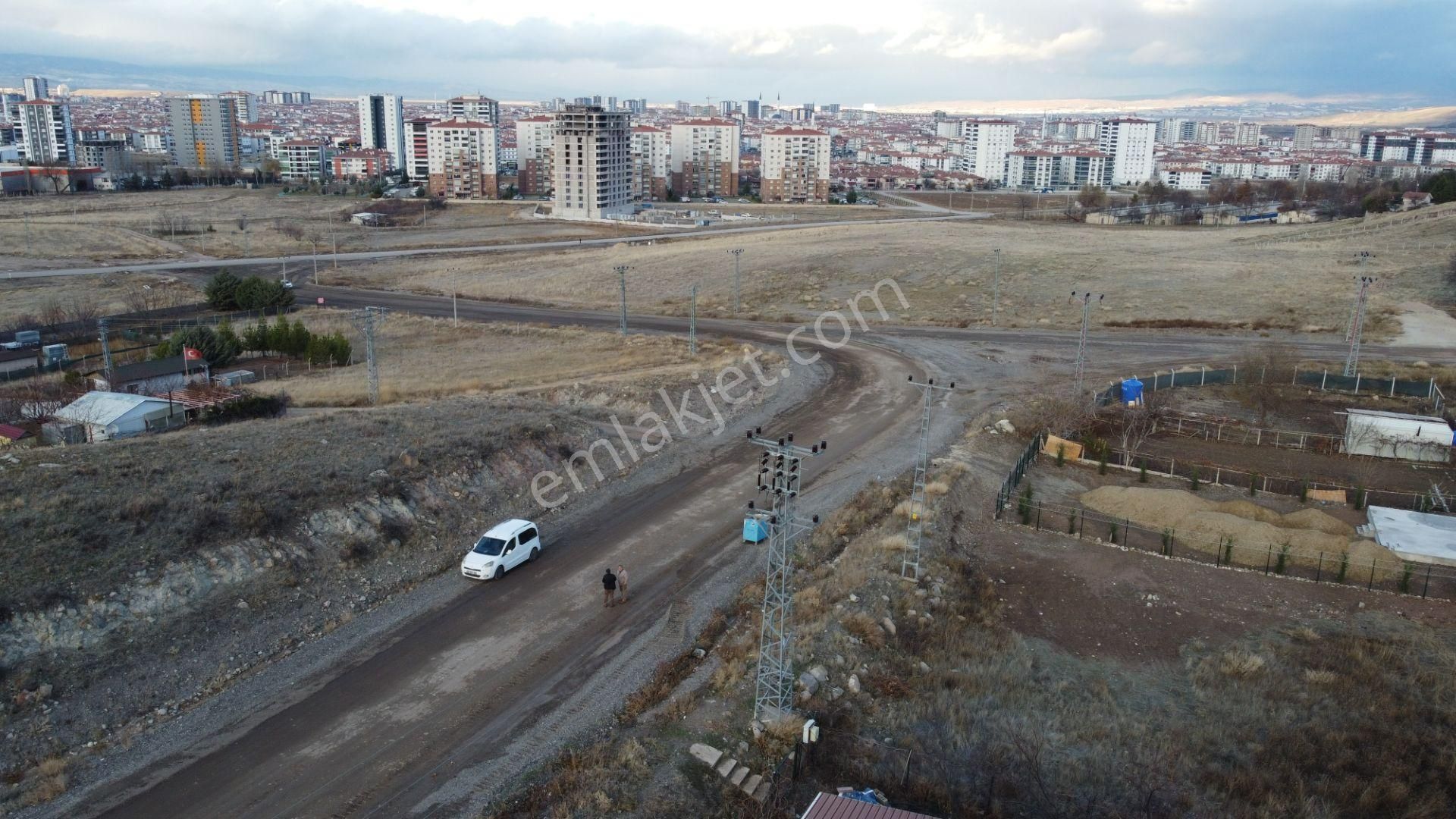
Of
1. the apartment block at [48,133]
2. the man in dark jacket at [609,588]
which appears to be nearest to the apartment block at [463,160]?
the apartment block at [48,133]

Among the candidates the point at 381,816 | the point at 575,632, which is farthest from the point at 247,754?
the point at 575,632

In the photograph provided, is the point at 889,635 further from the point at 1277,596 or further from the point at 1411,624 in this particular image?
the point at 1411,624

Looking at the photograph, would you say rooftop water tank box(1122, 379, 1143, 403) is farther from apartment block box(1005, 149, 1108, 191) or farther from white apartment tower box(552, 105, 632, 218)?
apartment block box(1005, 149, 1108, 191)

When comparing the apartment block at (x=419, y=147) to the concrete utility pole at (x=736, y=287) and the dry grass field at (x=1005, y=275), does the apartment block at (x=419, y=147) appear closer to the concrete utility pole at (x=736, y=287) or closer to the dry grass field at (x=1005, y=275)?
the dry grass field at (x=1005, y=275)

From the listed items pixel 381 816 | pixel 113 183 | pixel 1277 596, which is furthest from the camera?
pixel 113 183

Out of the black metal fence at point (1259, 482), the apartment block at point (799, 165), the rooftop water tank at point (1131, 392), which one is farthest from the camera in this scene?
the apartment block at point (799, 165)

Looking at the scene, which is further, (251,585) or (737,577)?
(737,577)

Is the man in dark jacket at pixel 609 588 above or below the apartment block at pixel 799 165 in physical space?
below
